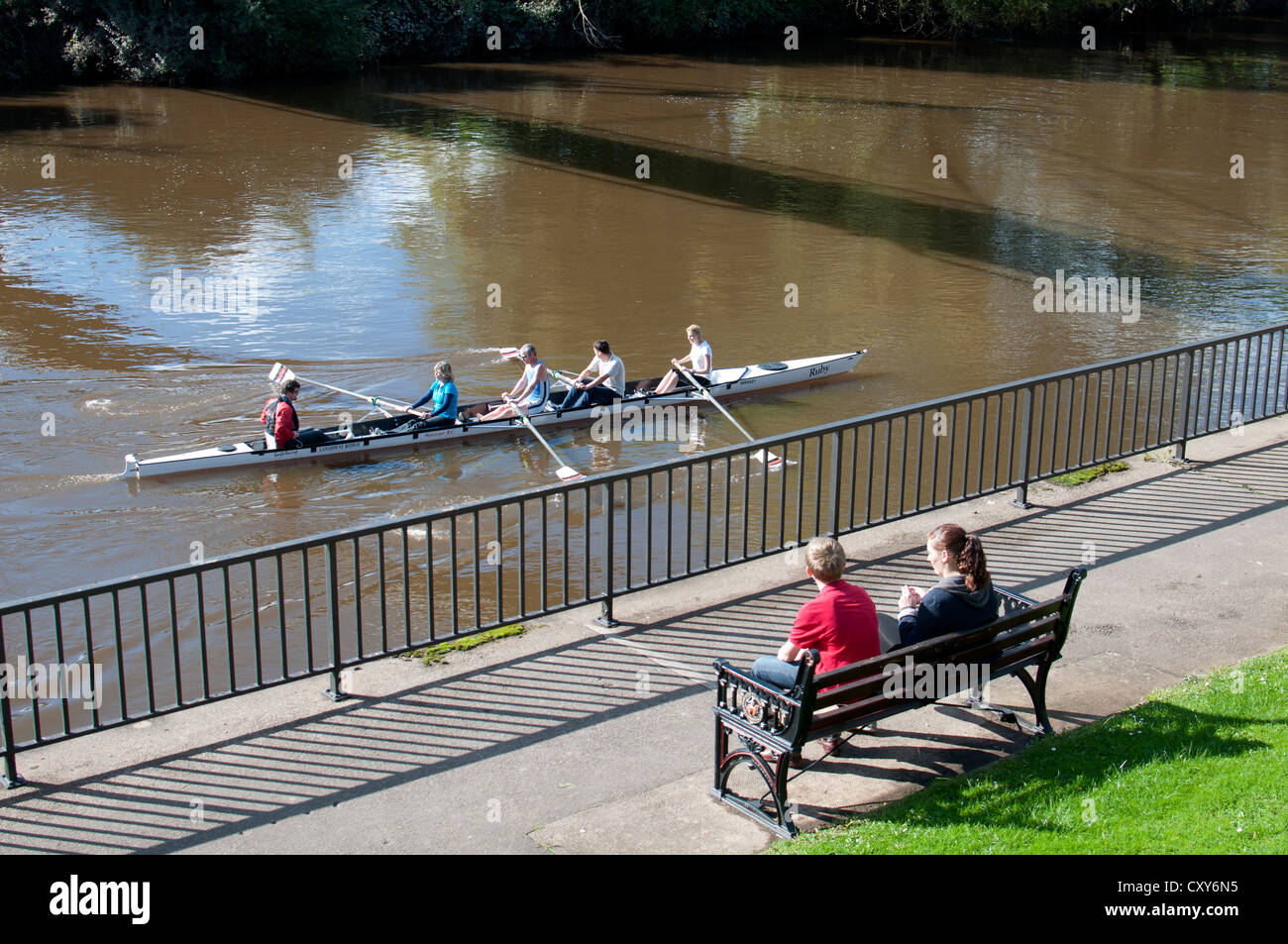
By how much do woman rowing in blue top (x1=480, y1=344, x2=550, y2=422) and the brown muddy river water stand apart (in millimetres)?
515

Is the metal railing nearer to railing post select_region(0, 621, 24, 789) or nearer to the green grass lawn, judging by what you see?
railing post select_region(0, 621, 24, 789)

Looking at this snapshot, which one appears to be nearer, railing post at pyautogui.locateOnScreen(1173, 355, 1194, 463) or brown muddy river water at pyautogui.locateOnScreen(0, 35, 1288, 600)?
railing post at pyautogui.locateOnScreen(1173, 355, 1194, 463)

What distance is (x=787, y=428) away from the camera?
17812mm

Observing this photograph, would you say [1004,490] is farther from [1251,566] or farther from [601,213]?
[601,213]

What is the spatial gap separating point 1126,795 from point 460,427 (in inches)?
458

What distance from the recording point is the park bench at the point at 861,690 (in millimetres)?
6676

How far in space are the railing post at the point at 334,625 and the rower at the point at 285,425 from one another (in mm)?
8233

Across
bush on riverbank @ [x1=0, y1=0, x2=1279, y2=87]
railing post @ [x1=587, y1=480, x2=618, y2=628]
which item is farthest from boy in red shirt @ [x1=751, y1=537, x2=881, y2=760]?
bush on riverbank @ [x1=0, y1=0, x2=1279, y2=87]

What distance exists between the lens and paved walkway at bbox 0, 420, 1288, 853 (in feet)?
22.2

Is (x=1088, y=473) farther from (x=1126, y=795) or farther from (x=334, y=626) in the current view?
(x=334, y=626)

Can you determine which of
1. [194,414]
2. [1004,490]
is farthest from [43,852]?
[194,414]

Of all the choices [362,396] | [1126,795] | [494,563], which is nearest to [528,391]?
[362,396]

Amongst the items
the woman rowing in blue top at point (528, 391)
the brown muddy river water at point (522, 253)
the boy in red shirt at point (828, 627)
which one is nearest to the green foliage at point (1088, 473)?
the boy in red shirt at point (828, 627)

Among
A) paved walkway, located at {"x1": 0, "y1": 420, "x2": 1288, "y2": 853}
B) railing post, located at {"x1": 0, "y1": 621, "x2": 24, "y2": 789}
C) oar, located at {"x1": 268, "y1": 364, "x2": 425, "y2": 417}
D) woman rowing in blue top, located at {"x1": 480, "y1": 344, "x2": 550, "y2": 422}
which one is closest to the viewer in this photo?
paved walkway, located at {"x1": 0, "y1": 420, "x2": 1288, "y2": 853}
